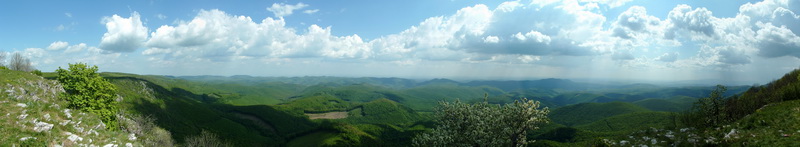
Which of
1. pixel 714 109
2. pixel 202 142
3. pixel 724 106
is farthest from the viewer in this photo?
pixel 202 142

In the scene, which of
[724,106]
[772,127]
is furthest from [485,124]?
[724,106]

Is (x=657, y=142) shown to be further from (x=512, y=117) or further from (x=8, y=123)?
(x=8, y=123)

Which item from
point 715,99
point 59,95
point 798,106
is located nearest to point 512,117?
point 715,99

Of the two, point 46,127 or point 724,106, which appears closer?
point 46,127

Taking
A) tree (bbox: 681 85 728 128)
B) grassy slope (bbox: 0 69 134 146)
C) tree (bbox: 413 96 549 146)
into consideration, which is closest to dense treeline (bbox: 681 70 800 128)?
tree (bbox: 681 85 728 128)

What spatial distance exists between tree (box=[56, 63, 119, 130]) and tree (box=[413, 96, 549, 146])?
176 ft

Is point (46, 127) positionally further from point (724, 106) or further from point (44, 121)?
point (724, 106)

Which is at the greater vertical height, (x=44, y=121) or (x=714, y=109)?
(x=714, y=109)

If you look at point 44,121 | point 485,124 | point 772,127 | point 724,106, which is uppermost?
point 724,106

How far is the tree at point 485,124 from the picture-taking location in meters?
34.0

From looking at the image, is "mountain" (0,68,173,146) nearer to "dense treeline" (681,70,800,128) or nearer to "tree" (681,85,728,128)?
"tree" (681,85,728,128)

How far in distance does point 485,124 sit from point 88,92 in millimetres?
66467

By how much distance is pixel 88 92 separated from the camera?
2060 inches

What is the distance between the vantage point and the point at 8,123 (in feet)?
92.4
